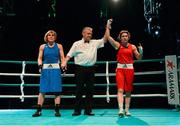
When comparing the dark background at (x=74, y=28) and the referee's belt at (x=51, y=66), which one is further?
the dark background at (x=74, y=28)

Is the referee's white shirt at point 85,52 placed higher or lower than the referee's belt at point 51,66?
higher

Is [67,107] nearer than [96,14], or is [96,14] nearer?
[67,107]

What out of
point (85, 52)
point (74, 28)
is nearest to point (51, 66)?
point (85, 52)

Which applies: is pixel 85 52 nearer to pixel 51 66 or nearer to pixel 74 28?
pixel 51 66

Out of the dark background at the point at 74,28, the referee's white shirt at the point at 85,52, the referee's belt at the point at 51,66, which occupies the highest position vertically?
the dark background at the point at 74,28

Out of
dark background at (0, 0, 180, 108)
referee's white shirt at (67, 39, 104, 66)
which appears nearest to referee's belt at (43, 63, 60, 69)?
referee's white shirt at (67, 39, 104, 66)

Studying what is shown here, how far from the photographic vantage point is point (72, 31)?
13.6 metres

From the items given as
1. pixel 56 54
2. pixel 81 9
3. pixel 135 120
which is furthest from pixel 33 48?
pixel 135 120

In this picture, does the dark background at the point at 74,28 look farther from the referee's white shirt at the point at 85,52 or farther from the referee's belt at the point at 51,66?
the referee's belt at the point at 51,66

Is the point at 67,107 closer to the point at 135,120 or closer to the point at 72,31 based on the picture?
the point at 135,120

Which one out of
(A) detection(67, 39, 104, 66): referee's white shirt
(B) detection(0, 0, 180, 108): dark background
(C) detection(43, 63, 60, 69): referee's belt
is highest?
(B) detection(0, 0, 180, 108): dark background

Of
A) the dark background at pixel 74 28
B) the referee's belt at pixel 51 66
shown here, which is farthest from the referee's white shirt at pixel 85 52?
the dark background at pixel 74 28

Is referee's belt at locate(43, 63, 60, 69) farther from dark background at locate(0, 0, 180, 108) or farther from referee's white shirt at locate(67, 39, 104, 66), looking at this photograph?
dark background at locate(0, 0, 180, 108)

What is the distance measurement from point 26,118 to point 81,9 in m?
8.46
